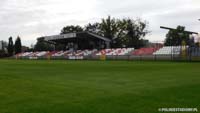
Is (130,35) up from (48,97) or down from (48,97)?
up

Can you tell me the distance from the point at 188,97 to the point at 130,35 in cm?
8036

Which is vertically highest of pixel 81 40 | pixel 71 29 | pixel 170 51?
pixel 71 29

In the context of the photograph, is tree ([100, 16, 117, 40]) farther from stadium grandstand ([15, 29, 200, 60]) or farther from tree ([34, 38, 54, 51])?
tree ([34, 38, 54, 51])

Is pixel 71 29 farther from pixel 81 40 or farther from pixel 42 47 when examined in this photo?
pixel 81 40

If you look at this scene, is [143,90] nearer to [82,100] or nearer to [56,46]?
[82,100]

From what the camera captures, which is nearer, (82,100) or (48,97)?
(82,100)

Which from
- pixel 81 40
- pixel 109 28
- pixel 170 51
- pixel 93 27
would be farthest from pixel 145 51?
pixel 93 27

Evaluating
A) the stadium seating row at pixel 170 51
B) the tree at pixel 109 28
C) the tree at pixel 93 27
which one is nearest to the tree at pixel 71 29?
the tree at pixel 93 27

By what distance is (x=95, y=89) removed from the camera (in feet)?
36.5

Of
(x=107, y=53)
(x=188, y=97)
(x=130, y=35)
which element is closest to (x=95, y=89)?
(x=188, y=97)

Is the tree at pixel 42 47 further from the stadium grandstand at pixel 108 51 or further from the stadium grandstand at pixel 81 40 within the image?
the stadium grandstand at pixel 81 40

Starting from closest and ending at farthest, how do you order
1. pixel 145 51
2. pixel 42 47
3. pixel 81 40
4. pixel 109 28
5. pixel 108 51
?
pixel 145 51
pixel 108 51
pixel 81 40
pixel 109 28
pixel 42 47

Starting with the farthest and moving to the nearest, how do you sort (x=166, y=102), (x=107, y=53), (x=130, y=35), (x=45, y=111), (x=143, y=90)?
(x=130, y=35), (x=107, y=53), (x=143, y=90), (x=166, y=102), (x=45, y=111)

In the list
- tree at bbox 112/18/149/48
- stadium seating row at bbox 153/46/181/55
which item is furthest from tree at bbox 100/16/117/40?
stadium seating row at bbox 153/46/181/55
